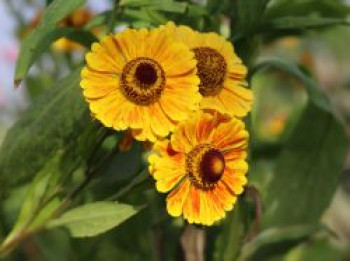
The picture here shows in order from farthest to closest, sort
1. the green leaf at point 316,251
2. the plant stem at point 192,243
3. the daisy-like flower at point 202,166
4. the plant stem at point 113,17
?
the green leaf at point 316,251 < the plant stem at point 192,243 < the plant stem at point 113,17 < the daisy-like flower at point 202,166

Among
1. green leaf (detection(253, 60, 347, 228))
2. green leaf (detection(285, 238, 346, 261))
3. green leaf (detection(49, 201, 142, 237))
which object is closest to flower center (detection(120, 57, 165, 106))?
green leaf (detection(49, 201, 142, 237))

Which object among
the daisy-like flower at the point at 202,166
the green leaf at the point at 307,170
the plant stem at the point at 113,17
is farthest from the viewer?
the green leaf at the point at 307,170

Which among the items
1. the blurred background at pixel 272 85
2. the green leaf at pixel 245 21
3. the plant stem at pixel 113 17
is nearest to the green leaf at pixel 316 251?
the blurred background at pixel 272 85

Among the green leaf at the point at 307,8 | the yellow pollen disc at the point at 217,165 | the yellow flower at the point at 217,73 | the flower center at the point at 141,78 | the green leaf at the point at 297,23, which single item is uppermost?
the flower center at the point at 141,78

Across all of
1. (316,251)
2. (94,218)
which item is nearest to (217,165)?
(94,218)

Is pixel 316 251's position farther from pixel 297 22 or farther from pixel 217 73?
pixel 217 73

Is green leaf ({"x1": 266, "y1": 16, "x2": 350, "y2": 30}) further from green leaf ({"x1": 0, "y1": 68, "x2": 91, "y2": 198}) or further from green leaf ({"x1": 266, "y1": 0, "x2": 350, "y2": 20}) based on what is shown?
green leaf ({"x1": 0, "y1": 68, "x2": 91, "y2": 198})

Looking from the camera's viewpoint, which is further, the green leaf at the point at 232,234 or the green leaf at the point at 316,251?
the green leaf at the point at 316,251

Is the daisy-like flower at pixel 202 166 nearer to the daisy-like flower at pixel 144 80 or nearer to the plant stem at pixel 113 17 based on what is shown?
the daisy-like flower at pixel 144 80
